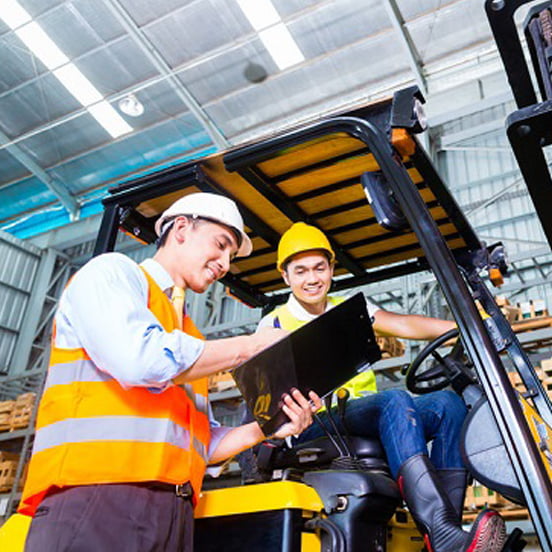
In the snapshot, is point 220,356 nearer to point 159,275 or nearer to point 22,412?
point 159,275

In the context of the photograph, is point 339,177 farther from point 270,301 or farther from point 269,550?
point 269,550

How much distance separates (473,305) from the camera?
210 cm

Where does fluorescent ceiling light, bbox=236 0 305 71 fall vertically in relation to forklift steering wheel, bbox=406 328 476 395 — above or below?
above

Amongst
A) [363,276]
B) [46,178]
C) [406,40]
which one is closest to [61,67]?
[46,178]

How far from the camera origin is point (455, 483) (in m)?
2.83

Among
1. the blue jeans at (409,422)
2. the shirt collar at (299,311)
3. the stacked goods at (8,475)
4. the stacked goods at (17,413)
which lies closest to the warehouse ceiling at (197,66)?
the stacked goods at (17,413)

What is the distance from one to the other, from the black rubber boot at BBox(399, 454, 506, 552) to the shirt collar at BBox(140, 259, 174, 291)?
1256 mm

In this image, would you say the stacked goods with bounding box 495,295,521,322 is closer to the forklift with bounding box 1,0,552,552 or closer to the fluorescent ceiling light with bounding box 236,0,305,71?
the forklift with bounding box 1,0,552,552

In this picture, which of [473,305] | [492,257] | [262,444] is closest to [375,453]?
[262,444]

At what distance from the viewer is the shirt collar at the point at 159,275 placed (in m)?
2.38

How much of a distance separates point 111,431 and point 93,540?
321 millimetres

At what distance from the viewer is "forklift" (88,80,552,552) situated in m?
2.10

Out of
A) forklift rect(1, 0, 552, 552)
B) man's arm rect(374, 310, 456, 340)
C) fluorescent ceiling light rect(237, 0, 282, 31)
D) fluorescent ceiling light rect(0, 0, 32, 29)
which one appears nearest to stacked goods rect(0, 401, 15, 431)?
fluorescent ceiling light rect(0, 0, 32, 29)

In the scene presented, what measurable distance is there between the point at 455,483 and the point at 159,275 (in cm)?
165
